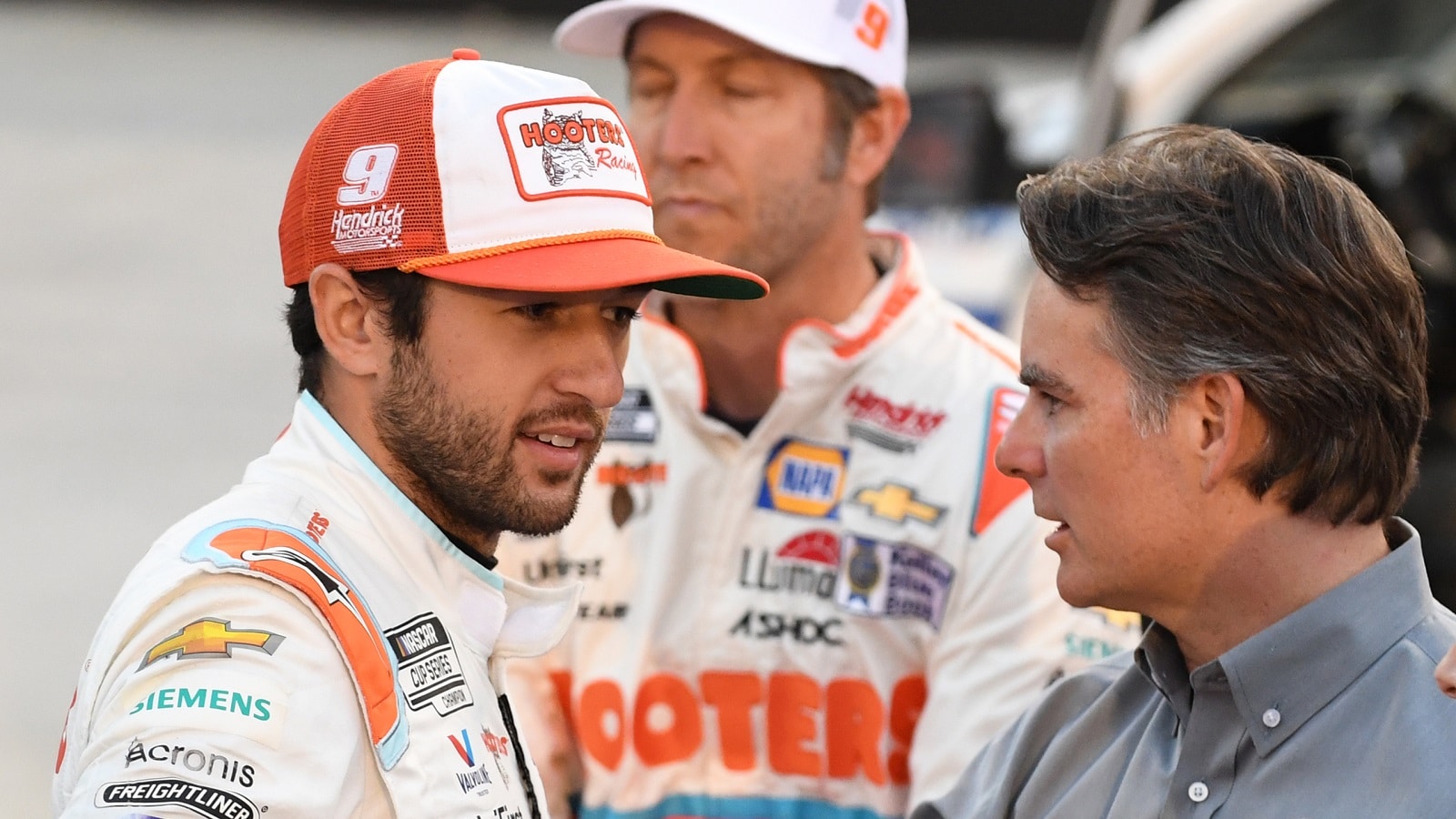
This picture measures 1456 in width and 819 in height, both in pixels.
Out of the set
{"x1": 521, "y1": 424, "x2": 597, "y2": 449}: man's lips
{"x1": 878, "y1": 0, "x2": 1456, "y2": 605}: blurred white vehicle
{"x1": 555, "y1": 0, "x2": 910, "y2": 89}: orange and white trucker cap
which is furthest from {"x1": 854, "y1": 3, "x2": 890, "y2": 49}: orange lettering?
{"x1": 878, "y1": 0, "x2": 1456, "y2": 605}: blurred white vehicle

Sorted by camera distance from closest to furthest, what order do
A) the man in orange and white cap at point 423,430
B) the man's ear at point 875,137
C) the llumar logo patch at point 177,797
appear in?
the llumar logo patch at point 177,797
the man in orange and white cap at point 423,430
the man's ear at point 875,137

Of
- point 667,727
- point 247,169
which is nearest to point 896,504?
point 667,727

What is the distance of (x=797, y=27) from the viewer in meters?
2.98

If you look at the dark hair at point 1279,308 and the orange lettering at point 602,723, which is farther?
the orange lettering at point 602,723

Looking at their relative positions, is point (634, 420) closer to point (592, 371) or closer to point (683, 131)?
point (683, 131)

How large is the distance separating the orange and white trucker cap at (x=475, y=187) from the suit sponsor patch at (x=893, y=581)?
847mm

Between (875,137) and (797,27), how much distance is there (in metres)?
0.31

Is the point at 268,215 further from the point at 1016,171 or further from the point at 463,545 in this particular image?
the point at 463,545

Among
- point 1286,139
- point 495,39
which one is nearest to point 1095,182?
point 1286,139

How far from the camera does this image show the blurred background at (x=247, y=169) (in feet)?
19.7

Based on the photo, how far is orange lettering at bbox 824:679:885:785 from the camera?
279cm

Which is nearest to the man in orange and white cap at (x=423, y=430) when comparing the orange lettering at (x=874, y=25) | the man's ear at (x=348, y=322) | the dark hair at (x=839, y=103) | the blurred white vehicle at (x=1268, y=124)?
the man's ear at (x=348, y=322)

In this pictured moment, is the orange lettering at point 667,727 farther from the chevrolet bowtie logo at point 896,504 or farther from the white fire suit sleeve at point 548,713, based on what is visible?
the chevrolet bowtie logo at point 896,504

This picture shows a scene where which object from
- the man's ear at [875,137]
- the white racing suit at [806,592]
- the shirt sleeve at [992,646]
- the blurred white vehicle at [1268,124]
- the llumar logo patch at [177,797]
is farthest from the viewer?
the blurred white vehicle at [1268,124]
